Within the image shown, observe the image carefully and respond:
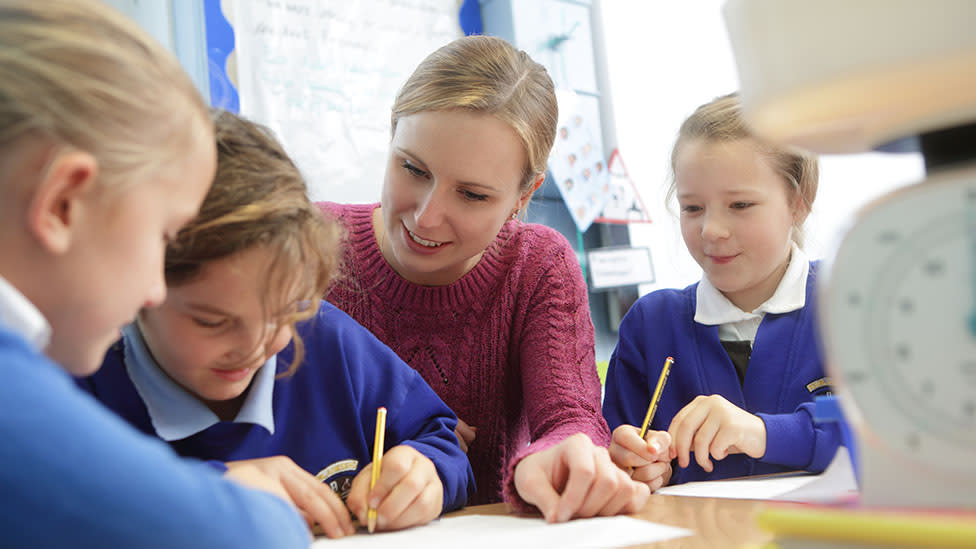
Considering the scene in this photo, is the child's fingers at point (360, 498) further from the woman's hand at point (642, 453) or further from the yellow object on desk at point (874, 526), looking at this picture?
the yellow object on desk at point (874, 526)

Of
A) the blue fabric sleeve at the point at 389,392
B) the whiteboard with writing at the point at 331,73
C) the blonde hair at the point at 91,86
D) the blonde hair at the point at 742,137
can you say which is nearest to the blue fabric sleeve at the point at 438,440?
the blue fabric sleeve at the point at 389,392

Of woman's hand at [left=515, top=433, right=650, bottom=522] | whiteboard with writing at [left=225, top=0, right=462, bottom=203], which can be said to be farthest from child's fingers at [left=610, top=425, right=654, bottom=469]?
whiteboard with writing at [left=225, top=0, right=462, bottom=203]

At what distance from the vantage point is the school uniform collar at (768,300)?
1262 millimetres

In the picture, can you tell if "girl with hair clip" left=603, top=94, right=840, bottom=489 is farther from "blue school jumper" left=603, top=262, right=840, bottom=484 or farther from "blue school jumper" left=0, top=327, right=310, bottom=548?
"blue school jumper" left=0, top=327, right=310, bottom=548

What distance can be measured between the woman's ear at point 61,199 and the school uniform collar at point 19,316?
0.12 ft

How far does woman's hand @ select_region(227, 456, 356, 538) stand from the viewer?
2.43 feet

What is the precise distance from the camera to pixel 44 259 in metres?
0.49

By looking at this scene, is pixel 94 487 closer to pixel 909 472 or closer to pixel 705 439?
pixel 909 472

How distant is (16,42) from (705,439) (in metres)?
0.83

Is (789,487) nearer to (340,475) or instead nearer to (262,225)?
(340,475)

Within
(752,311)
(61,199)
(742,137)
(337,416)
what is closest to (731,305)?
(752,311)

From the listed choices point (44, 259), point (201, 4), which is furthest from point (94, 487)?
point (201, 4)

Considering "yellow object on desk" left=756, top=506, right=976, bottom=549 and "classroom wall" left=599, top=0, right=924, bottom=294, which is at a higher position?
"classroom wall" left=599, top=0, right=924, bottom=294

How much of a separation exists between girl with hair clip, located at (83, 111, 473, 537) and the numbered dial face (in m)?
0.49
